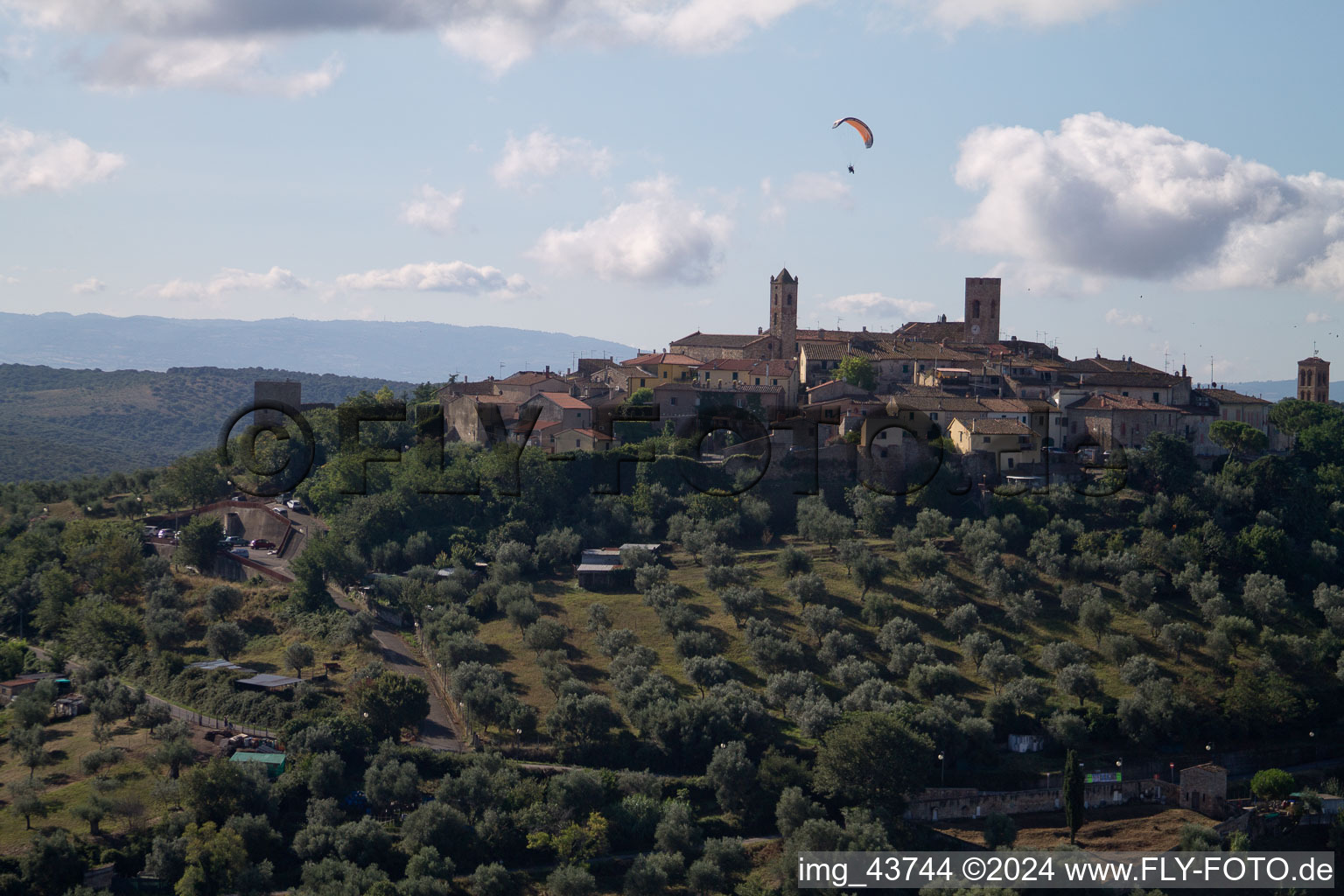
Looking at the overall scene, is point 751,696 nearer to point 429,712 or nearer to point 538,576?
point 429,712

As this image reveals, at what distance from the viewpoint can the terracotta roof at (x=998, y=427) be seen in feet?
201

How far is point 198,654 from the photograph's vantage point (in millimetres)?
48438

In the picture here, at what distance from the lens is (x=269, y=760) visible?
130ft

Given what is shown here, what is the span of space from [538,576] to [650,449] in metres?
10.7

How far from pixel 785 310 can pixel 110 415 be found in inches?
4730

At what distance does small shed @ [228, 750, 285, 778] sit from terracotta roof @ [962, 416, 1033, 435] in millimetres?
35586

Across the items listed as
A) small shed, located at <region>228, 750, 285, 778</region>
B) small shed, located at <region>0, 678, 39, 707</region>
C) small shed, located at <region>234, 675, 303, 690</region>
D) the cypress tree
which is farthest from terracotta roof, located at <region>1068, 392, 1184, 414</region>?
small shed, located at <region>0, 678, 39, 707</region>

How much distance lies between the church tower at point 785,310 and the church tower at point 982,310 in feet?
36.9

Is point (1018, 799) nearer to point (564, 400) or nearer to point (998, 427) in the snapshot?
point (998, 427)

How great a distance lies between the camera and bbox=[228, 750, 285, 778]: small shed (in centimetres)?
3950

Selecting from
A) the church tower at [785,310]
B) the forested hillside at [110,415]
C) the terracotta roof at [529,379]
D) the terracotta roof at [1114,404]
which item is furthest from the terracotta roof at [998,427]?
the forested hillside at [110,415]

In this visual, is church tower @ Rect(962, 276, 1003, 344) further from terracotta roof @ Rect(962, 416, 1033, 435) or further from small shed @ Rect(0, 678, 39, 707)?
small shed @ Rect(0, 678, 39, 707)

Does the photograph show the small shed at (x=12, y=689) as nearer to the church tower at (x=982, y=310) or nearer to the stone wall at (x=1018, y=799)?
the stone wall at (x=1018, y=799)

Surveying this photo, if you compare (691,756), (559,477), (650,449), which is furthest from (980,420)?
(691,756)
